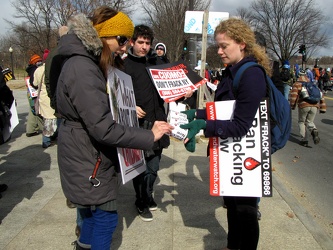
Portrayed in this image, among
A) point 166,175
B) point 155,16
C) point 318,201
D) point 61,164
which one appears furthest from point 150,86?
point 155,16

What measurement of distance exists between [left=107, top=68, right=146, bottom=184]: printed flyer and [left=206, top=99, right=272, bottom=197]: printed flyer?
0.58 m

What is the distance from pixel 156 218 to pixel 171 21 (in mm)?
28018

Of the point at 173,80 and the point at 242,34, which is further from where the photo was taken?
the point at 173,80

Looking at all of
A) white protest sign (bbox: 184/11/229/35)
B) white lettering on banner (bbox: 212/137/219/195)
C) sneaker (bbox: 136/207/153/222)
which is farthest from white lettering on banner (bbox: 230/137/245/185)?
white protest sign (bbox: 184/11/229/35)

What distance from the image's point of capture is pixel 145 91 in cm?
339

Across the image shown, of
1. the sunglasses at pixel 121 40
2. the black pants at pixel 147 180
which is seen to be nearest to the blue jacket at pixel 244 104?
the sunglasses at pixel 121 40

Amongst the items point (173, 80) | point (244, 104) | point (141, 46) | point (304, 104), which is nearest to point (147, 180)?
point (173, 80)

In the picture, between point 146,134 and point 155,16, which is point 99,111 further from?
point 155,16

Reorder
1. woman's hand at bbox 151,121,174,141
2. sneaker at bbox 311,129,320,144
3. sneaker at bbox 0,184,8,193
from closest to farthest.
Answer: woman's hand at bbox 151,121,174,141
sneaker at bbox 0,184,8,193
sneaker at bbox 311,129,320,144

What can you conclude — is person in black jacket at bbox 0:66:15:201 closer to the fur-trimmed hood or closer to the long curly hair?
the fur-trimmed hood

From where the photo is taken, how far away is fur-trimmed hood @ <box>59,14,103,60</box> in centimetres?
181

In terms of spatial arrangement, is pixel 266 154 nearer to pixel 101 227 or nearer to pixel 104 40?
pixel 101 227

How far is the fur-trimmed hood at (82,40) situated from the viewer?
1.81 m

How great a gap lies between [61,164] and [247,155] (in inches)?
50.2
